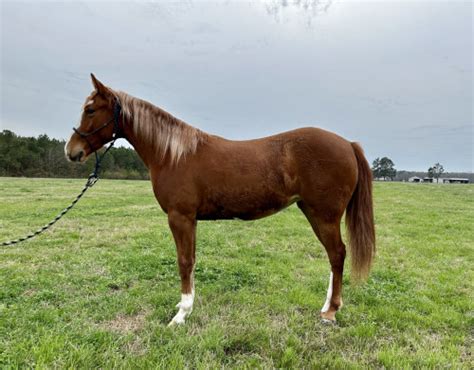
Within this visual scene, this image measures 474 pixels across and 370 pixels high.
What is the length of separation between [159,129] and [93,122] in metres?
0.73

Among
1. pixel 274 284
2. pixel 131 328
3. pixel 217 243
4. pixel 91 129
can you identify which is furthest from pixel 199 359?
pixel 217 243

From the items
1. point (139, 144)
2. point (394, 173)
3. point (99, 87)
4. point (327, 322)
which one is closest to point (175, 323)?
point (327, 322)

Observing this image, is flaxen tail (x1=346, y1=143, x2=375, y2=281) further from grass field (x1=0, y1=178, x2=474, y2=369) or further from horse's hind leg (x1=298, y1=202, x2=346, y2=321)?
grass field (x1=0, y1=178, x2=474, y2=369)

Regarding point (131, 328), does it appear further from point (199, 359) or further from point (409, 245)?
point (409, 245)

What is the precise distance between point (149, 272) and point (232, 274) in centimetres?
128

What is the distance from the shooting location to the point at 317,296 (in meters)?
3.63

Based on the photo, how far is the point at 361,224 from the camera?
3260mm

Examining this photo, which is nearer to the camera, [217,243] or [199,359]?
[199,359]

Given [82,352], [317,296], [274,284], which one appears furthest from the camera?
[274,284]

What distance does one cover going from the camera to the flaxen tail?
323 cm

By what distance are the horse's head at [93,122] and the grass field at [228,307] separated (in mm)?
1758

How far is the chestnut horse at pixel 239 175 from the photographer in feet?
9.98

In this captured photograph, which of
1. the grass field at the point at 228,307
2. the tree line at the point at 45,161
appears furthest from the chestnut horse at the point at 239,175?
the tree line at the point at 45,161

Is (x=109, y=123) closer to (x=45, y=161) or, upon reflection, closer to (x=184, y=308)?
(x=184, y=308)
